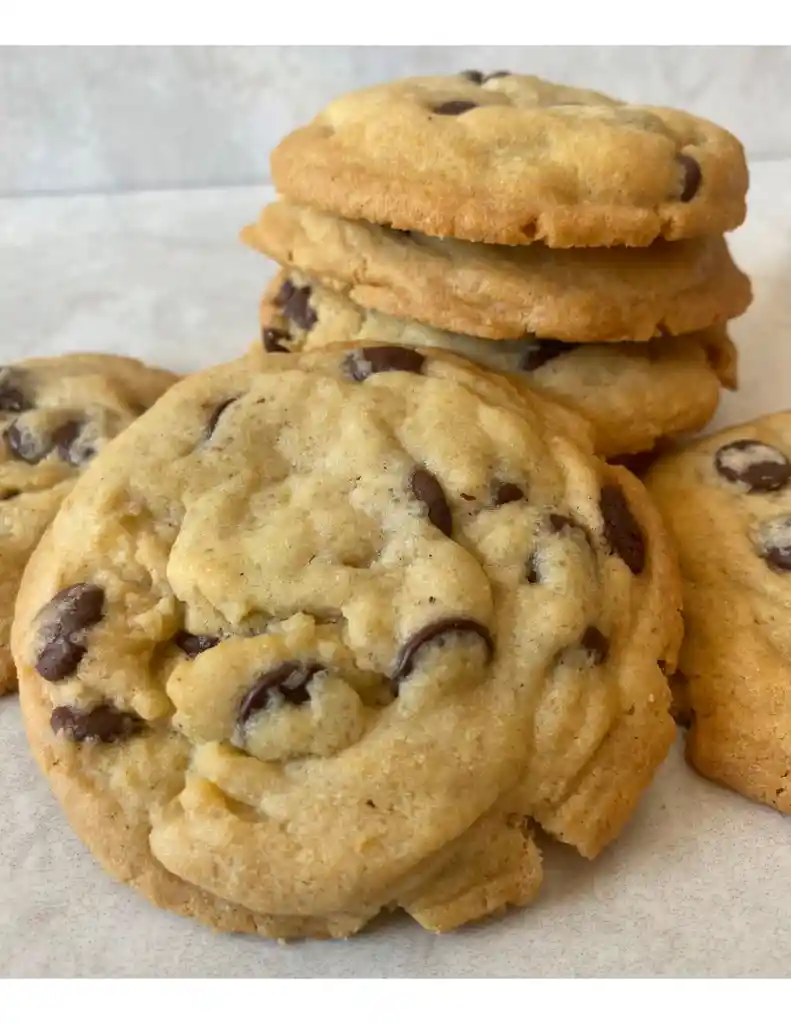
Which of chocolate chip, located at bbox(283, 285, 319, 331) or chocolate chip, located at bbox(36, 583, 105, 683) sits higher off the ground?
chocolate chip, located at bbox(283, 285, 319, 331)

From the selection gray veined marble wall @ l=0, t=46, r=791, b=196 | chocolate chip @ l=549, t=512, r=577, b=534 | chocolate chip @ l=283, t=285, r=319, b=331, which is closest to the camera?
chocolate chip @ l=549, t=512, r=577, b=534

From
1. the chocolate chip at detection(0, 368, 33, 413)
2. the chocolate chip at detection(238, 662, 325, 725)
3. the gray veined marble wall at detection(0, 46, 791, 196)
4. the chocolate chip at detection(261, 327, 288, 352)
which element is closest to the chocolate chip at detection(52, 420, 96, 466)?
the chocolate chip at detection(0, 368, 33, 413)

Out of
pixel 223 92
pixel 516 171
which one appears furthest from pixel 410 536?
pixel 223 92

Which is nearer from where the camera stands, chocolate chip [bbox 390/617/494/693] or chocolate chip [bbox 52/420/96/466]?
chocolate chip [bbox 390/617/494/693]

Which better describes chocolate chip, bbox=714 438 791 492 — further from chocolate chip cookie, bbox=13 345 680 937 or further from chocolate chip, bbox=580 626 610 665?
chocolate chip, bbox=580 626 610 665

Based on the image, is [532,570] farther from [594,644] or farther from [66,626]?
[66,626]

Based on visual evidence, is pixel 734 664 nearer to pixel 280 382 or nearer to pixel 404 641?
pixel 404 641

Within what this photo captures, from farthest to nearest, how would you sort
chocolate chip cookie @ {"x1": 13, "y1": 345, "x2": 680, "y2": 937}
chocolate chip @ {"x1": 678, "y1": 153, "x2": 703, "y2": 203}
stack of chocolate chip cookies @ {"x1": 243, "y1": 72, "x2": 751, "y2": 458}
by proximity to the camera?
1. chocolate chip @ {"x1": 678, "y1": 153, "x2": 703, "y2": 203}
2. stack of chocolate chip cookies @ {"x1": 243, "y1": 72, "x2": 751, "y2": 458}
3. chocolate chip cookie @ {"x1": 13, "y1": 345, "x2": 680, "y2": 937}
